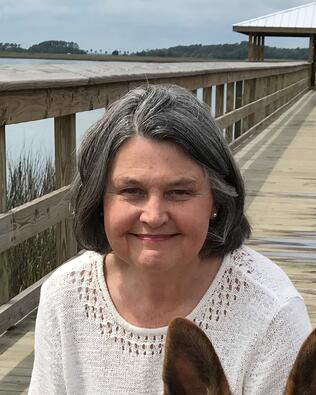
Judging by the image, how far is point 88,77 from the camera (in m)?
4.22

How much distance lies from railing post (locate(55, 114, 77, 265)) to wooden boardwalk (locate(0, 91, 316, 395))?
0.57 m

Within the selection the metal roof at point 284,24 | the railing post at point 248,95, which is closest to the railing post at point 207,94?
the railing post at point 248,95

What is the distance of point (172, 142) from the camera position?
74.9 inches

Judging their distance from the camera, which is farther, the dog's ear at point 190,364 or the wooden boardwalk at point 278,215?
the wooden boardwalk at point 278,215

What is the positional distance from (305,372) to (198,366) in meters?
0.21

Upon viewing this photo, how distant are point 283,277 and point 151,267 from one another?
395 millimetres

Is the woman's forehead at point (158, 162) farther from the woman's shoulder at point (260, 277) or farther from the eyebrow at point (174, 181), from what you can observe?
the woman's shoulder at point (260, 277)

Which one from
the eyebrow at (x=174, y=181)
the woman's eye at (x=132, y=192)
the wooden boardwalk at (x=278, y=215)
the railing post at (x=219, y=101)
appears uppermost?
the eyebrow at (x=174, y=181)

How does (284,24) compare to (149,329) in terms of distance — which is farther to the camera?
(284,24)

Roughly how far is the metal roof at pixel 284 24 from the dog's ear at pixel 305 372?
31.1m

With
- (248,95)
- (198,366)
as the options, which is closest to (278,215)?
(198,366)

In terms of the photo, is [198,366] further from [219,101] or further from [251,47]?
[251,47]

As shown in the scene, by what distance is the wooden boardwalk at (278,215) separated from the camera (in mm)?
3554

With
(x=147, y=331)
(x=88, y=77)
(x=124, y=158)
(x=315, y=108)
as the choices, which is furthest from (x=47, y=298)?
(x=315, y=108)
